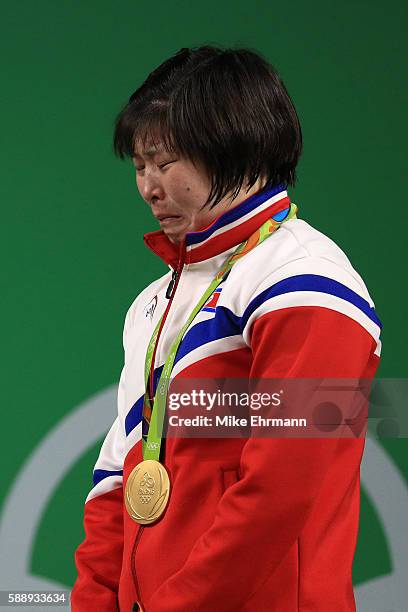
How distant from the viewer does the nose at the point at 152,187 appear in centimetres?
121

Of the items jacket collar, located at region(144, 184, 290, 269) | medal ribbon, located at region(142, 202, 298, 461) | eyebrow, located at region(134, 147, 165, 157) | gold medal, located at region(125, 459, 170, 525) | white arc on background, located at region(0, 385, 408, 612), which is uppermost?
eyebrow, located at region(134, 147, 165, 157)

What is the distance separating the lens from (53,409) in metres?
2.16

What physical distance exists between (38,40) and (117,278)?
1.83 ft

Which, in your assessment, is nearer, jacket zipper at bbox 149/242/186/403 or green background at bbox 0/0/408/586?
jacket zipper at bbox 149/242/186/403

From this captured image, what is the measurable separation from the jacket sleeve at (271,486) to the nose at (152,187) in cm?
24

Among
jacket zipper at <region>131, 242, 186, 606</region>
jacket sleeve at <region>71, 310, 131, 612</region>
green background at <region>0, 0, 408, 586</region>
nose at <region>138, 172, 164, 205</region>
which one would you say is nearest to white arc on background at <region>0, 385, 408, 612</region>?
green background at <region>0, 0, 408, 586</region>

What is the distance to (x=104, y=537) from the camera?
1347 millimetres

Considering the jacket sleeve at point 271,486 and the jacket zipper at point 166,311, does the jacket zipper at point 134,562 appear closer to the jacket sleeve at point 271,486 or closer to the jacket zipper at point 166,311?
the jacket zipper at point 166,311

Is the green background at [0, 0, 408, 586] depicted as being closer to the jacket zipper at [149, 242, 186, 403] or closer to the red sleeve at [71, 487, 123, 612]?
the red sleeve at [71, 487, 123, 612]

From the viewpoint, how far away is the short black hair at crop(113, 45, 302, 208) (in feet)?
3.79

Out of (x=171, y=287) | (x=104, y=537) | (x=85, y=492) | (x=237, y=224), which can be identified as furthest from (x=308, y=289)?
(x=85, y=492)

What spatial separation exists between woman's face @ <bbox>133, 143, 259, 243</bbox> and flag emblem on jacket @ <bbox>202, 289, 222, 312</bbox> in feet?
0.34

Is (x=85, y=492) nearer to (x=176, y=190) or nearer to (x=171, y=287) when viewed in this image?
(x=171, y=287)

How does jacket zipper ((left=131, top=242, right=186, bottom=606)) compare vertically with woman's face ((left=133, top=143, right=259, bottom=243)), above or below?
below
